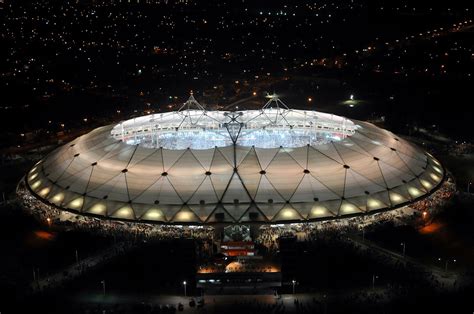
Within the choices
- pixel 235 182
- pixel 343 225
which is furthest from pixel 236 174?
pixel 343 225

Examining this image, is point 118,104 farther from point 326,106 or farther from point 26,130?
point 326,106

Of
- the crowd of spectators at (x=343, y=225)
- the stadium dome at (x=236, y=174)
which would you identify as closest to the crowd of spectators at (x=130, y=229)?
the stadium dome at (x=236, y=174)

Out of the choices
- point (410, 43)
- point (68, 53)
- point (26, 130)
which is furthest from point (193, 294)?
point (68, 53)

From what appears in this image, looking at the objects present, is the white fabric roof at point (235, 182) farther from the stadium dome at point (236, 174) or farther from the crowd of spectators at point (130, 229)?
the crowd of spectators at point (130, 229)

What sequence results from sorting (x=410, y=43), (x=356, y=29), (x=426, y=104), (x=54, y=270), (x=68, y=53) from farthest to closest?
1. (x=356, y=29)
2. (x=68, y=53)
3. (x=410, y=43)
4. (x=426, y=104)
5. (x=54, y=270)

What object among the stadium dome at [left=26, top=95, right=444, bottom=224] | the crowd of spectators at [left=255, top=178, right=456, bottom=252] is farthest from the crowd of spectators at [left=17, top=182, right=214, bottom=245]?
the crowd of spectators at [left=255, top=178, right=456, bottom=252]

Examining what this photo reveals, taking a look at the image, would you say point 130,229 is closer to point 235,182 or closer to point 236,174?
point 235,182
